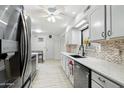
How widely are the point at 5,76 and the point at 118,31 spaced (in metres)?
1.38

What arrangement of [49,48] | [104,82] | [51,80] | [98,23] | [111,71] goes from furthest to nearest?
[49,48]
[51,80]
[98,23]
[111,71]
[104,82]

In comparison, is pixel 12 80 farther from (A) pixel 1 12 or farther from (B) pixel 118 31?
(B) pixel 118 31

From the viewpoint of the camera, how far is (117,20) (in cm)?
161

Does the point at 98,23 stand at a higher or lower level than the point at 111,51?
higher

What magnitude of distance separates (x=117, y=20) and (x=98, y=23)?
640 mm

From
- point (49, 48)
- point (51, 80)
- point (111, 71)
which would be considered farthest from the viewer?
point (49, 48)

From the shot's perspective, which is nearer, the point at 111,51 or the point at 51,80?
the point at 111,51

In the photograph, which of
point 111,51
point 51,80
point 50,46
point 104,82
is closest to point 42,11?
point 51,80

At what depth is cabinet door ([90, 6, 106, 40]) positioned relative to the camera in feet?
6.73

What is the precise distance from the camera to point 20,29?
1.03 m

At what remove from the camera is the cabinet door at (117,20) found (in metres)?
1.51

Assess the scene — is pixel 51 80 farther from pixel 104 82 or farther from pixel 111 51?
pixel 104 82
